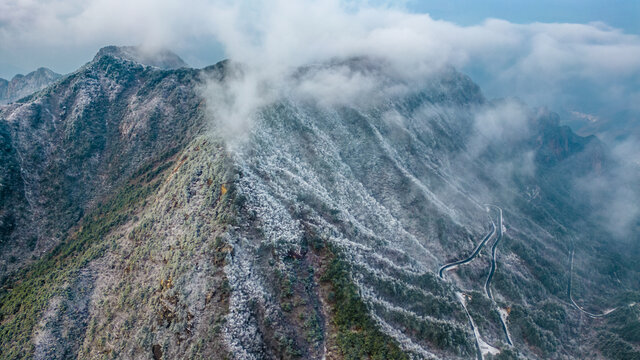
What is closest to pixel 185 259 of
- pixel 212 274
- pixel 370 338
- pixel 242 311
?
pixel 212 274

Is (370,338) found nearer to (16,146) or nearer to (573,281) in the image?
(16,146)

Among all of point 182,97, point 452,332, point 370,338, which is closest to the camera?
point 370,338

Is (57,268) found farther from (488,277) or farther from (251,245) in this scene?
(488,277)

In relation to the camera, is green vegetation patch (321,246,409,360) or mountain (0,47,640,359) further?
mountain (0,47,640,359)

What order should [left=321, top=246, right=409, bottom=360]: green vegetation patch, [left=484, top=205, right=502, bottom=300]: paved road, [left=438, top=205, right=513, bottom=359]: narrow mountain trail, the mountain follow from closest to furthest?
[left=321, top=246, right=409, bottom=360]: green vegetation patch, the mountain, [left=438, top=205, right=513, bottom=359]: narrow mountain trail, [left=484, top=205, right=502, bottom=300]: paved road

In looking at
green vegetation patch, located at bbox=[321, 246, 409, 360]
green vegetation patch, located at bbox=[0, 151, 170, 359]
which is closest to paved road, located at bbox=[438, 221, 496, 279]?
green vegetation patch, located at bbox=[321, 246, 409, 360]

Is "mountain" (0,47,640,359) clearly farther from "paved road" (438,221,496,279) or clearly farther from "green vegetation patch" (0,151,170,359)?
"paved road" (438,221,496,279)

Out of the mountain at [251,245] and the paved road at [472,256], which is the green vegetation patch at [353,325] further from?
the paved road at [472,256]

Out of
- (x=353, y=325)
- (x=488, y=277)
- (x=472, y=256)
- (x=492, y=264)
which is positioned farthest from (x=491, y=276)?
(x=353, y=325)

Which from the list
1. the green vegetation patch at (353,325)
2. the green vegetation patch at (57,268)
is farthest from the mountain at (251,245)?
the green vegetation patch at (57,268)
